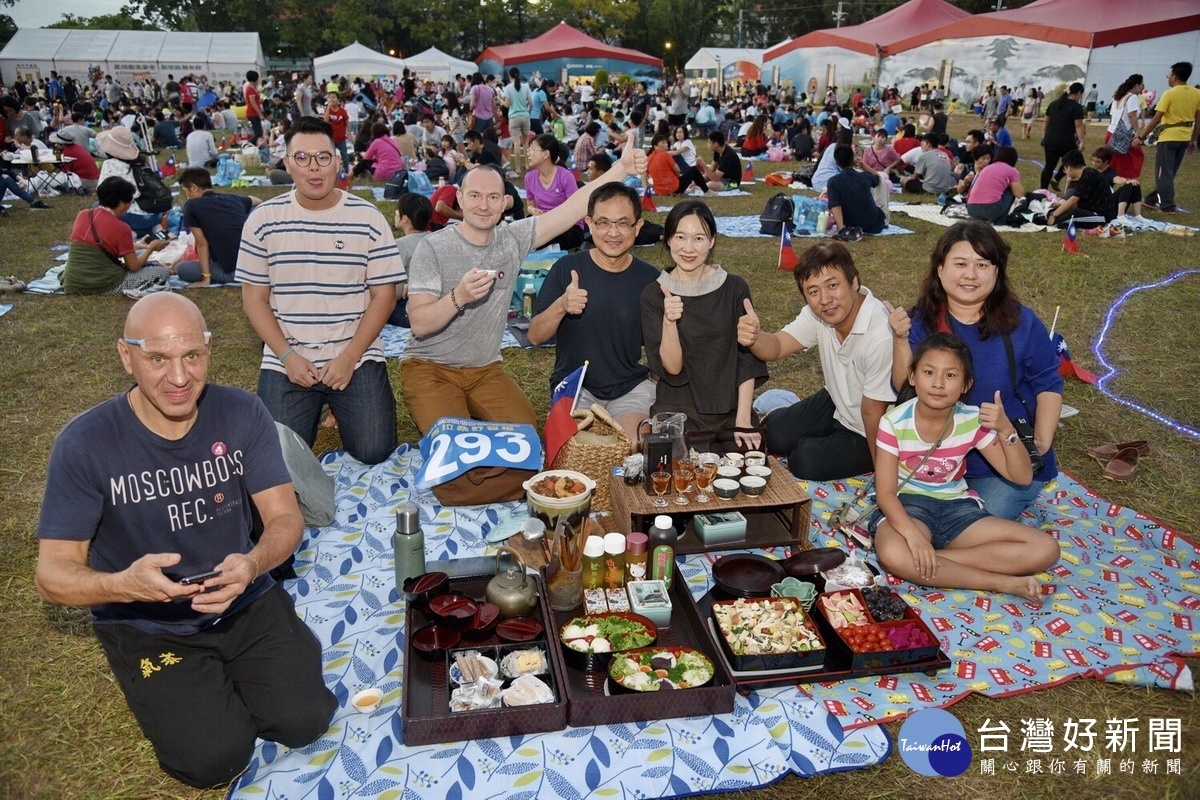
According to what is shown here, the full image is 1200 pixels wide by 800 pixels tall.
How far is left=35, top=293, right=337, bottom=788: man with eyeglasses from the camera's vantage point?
98.7 inches

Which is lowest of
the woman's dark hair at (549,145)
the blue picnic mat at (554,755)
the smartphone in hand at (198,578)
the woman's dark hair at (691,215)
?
the blue picnic mat at (554,755)

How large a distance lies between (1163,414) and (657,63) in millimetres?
A: 37852

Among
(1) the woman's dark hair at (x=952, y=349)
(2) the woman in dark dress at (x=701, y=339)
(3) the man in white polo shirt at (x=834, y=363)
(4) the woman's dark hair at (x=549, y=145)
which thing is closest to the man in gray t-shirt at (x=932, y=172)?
(4) the woman's dark hair at (x=549, y=145)

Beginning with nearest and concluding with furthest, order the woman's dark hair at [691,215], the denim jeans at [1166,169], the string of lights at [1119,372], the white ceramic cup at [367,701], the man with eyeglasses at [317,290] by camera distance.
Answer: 1. the white ceramic cup at [367,701]
2. the woman's dark hair at [691,215]
3. the man with eyeglasses at [317,290]
4. the string of lights at [1119,372]
5. the denim jeans at [1166,169]

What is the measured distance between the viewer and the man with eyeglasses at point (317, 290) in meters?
4.62

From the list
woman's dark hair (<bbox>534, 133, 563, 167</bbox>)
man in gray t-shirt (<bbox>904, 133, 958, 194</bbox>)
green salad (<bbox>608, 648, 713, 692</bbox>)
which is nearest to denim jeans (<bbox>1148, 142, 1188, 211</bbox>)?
man in gray t-shirt (<bbox>904, 133, 958, 194</bbox>)

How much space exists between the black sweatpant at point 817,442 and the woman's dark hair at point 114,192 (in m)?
7.28

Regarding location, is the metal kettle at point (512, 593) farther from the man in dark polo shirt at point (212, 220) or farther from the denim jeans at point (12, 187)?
the denim jeans at point (12, 187)

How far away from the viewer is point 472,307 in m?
4.92

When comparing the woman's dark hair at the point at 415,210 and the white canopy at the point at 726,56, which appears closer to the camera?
the woman's dark hair at the point at 415,210

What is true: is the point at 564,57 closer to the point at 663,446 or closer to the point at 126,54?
the point at 126,54

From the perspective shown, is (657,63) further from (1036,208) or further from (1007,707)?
(1007,707)

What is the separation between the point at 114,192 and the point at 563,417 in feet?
22.1

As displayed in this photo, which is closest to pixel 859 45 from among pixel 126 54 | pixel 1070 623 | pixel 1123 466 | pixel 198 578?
pixel 126 54
